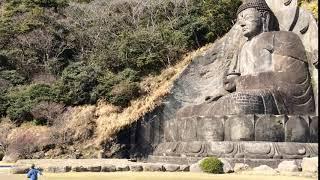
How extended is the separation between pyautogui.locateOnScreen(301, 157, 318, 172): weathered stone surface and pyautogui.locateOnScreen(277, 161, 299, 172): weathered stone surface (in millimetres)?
184

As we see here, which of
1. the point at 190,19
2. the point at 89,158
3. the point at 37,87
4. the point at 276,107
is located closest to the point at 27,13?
the point at 37,87

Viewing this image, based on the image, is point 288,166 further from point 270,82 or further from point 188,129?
point 270,82

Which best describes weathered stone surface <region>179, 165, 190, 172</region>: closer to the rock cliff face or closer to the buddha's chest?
the buddha's chest

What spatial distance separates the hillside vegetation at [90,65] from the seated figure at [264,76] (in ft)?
17.7

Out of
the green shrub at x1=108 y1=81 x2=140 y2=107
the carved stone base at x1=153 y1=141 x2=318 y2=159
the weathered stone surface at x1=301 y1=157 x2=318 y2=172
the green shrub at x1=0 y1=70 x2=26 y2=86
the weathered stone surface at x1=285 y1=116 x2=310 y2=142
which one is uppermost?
the green shrub at x1=0 y1=70 x2=26 y2=86

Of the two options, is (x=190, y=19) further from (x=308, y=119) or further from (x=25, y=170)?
(x=25, y=170)

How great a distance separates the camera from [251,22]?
1722 centimetres

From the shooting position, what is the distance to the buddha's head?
17219 millimetres

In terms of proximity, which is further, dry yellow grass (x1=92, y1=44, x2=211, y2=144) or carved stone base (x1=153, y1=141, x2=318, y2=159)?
dry yellow grass (x1=92, y1=44, x2=211, y2=144)

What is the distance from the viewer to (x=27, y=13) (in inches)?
1275

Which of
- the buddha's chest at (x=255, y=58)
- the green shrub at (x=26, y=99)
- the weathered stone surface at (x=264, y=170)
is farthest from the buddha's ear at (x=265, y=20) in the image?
the green shrub at (x=26, y=99)

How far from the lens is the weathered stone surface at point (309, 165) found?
459 inches

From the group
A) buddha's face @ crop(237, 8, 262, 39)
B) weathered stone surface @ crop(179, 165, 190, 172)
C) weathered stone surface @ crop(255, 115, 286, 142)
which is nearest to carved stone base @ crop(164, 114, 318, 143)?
weathered stone surface @ crop(255, 115, 286, 142)

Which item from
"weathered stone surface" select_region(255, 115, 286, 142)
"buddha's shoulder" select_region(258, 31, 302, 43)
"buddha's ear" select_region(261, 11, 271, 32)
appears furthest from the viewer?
"buddha's ear" select_region(261, 11, 271, 32)
